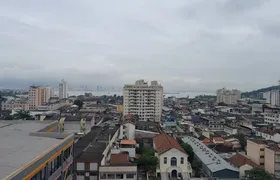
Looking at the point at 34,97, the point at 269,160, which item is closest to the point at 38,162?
the point at 269,160

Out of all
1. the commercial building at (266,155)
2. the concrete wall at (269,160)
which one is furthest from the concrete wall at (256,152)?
the concrete wall at (269,160)

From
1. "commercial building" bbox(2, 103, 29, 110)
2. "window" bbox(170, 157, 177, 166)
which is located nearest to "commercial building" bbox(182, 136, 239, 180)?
"window" bbox(170, 157, 177, 166)

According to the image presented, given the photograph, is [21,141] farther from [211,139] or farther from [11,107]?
[11,107]

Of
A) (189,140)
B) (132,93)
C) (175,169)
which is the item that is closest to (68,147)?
(175,169)

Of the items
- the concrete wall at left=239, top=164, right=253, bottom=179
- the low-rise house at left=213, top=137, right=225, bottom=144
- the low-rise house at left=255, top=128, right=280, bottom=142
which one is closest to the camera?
the concrete wall at left=239, top=164, right=253, bottom=179

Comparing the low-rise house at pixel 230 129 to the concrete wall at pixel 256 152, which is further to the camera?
the low-rise house at pixel 230 129

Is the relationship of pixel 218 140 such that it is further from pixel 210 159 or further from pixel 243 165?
pixel 243 165

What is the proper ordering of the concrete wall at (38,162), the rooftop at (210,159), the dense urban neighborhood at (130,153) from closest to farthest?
1. the concrete wall at (38,162)
2. the dense urban neighborhood at (130,153)
3. the rooftop at (210,159)

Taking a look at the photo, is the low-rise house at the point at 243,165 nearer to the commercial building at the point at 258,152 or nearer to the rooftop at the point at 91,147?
the commercial building at the point at 258,152

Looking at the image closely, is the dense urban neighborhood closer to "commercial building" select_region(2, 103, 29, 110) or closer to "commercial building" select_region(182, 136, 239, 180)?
"commercial building" select_region(182, 136, 239, 180)
